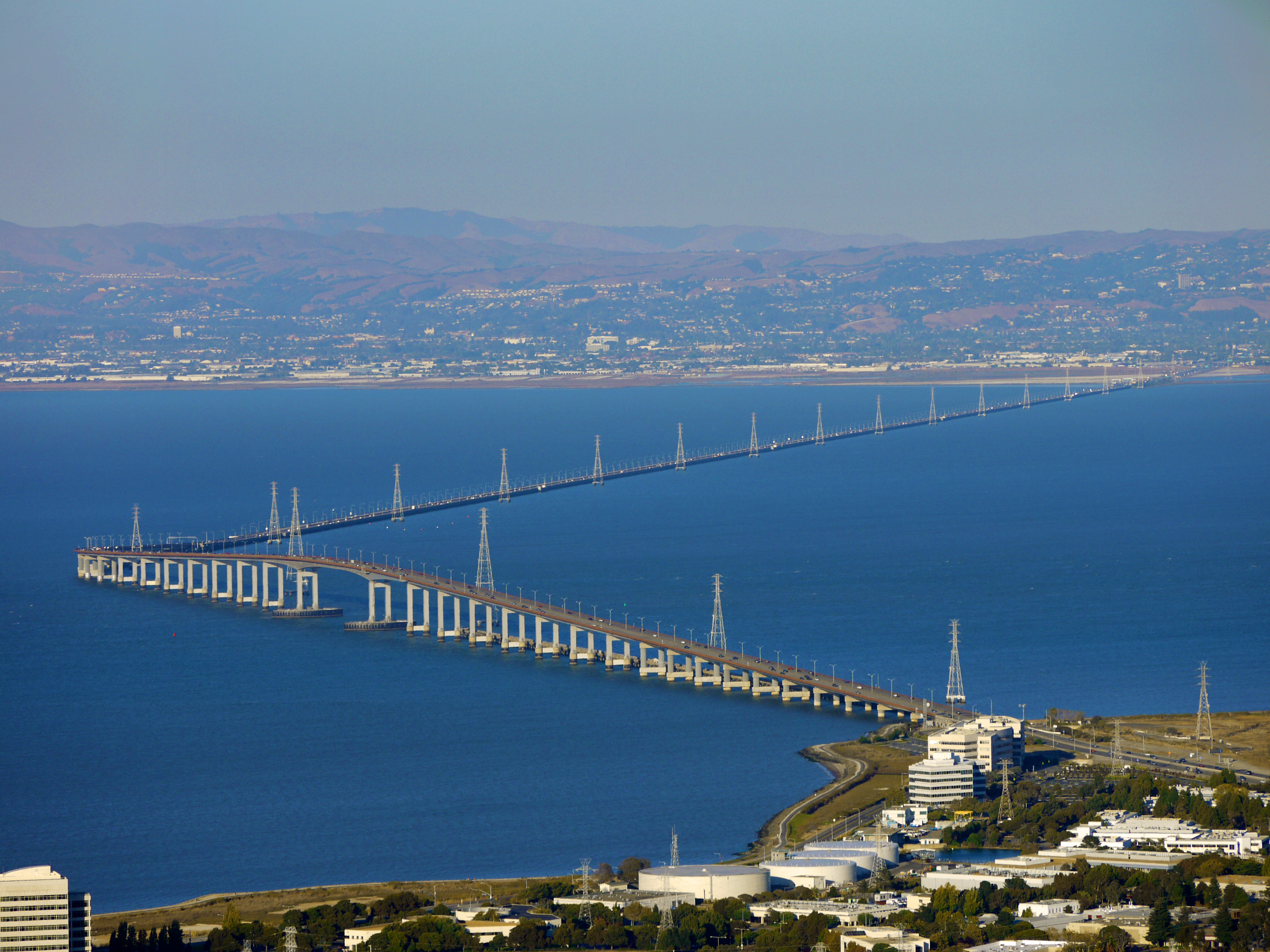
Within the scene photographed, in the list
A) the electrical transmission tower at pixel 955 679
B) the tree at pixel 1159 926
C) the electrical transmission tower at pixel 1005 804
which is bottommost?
the tree at pixel 1159 926

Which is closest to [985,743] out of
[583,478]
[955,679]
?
[955,679]

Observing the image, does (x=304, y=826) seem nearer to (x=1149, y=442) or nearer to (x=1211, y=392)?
(x=1149, y=442)

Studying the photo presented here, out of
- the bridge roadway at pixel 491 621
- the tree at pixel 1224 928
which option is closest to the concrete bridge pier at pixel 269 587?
the bridge roadway at pixel 491 621

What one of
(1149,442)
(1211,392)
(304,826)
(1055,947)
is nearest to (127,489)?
(1149,442)

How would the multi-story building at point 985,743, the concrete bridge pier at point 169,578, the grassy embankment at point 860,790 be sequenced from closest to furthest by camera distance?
the grassy embankment at point 860,790 → the multi-story building at point 985,743 → the concrete bridge pier at point 169,578

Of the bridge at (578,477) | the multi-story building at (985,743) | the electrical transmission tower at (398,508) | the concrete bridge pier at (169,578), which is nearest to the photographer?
the multi-story building at (985,743)

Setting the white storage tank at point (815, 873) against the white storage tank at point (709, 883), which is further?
the white storage tank at point (815, 873)

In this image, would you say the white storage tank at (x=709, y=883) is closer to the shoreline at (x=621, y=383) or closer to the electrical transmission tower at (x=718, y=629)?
the electrical transmission tower at (x=718, y=629)
